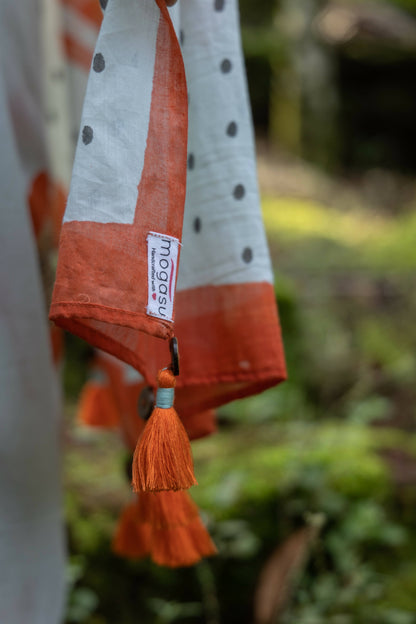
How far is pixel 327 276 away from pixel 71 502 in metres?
1.98

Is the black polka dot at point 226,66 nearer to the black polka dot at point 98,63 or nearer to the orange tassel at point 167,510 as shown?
the black polka dot at point 98,63

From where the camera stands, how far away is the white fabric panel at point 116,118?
1.91ft

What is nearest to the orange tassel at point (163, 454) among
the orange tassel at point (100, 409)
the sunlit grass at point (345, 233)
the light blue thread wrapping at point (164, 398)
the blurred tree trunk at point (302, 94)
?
the light blue thread wrapping at point (164, 398)

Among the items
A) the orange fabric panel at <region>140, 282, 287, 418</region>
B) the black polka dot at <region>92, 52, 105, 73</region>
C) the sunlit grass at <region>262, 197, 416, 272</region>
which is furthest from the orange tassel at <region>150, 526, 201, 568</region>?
the sunlit grass at <region>262, 197, 416, 272</region>

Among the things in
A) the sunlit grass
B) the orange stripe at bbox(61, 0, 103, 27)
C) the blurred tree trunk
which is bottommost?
the orange stripe at bbox(61, 0, 103, 27)

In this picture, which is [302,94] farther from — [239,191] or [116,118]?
[116,118]

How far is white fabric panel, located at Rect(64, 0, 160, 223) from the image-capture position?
1.91ft

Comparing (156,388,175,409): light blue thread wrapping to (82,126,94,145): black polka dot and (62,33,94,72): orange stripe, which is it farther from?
(62,33,94,72): orange stripe

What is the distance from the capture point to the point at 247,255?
718mm

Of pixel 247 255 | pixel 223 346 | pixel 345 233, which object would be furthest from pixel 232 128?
pixel 345 233

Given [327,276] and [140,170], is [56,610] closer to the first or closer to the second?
[140,170]

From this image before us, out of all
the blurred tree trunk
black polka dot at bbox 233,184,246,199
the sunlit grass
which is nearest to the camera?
black polka dot at bbox 233,184,246,199

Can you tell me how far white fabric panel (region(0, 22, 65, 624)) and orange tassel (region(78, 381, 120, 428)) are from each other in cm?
25

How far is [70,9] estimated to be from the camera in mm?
Answer: 973
